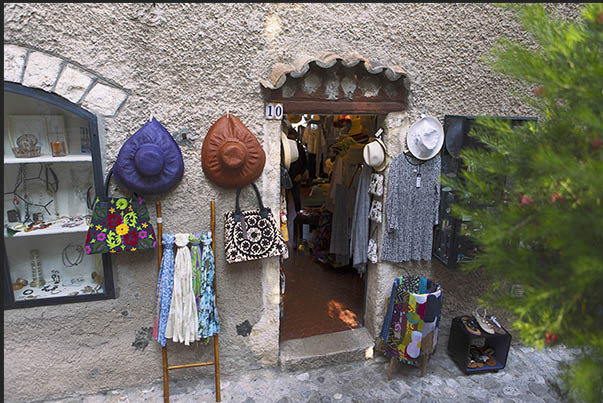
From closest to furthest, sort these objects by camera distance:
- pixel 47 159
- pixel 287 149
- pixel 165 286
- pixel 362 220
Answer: pixel 47 159 → pixel 165 286 → pixel 287 149 → pixel 362 220

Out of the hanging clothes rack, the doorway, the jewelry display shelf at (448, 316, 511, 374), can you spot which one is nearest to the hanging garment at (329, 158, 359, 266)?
the doorway

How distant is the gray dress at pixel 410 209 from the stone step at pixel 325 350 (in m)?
0.76

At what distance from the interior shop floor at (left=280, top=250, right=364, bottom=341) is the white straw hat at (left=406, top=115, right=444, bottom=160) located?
1.64m

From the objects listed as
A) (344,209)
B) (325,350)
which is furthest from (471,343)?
(344,209)

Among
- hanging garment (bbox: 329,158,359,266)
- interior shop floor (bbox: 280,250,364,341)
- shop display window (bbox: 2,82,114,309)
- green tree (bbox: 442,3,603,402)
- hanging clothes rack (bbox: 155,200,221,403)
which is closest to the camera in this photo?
green tree (bbox: 442,3,603,402)

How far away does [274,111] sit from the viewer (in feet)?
8.44

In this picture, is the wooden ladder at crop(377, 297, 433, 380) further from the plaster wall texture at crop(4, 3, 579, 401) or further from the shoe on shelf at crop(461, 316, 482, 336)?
the plaster wall texture at crop(4, 3, 579, 401)

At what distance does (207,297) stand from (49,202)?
4.11 ft

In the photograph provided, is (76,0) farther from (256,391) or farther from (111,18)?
(256,391)

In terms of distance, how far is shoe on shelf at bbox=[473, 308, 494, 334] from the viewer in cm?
303

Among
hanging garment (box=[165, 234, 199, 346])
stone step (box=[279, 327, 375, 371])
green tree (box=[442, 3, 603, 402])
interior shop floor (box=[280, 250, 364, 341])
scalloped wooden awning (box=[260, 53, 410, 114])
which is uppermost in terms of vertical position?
scalloped wooden awning (box=[260, 53, 410, 114])

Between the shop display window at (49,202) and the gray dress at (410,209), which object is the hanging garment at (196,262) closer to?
the shop display window at (49,202)

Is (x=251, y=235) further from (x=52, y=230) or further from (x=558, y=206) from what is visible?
(x=558, y=206)

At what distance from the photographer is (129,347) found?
2.71 meters
